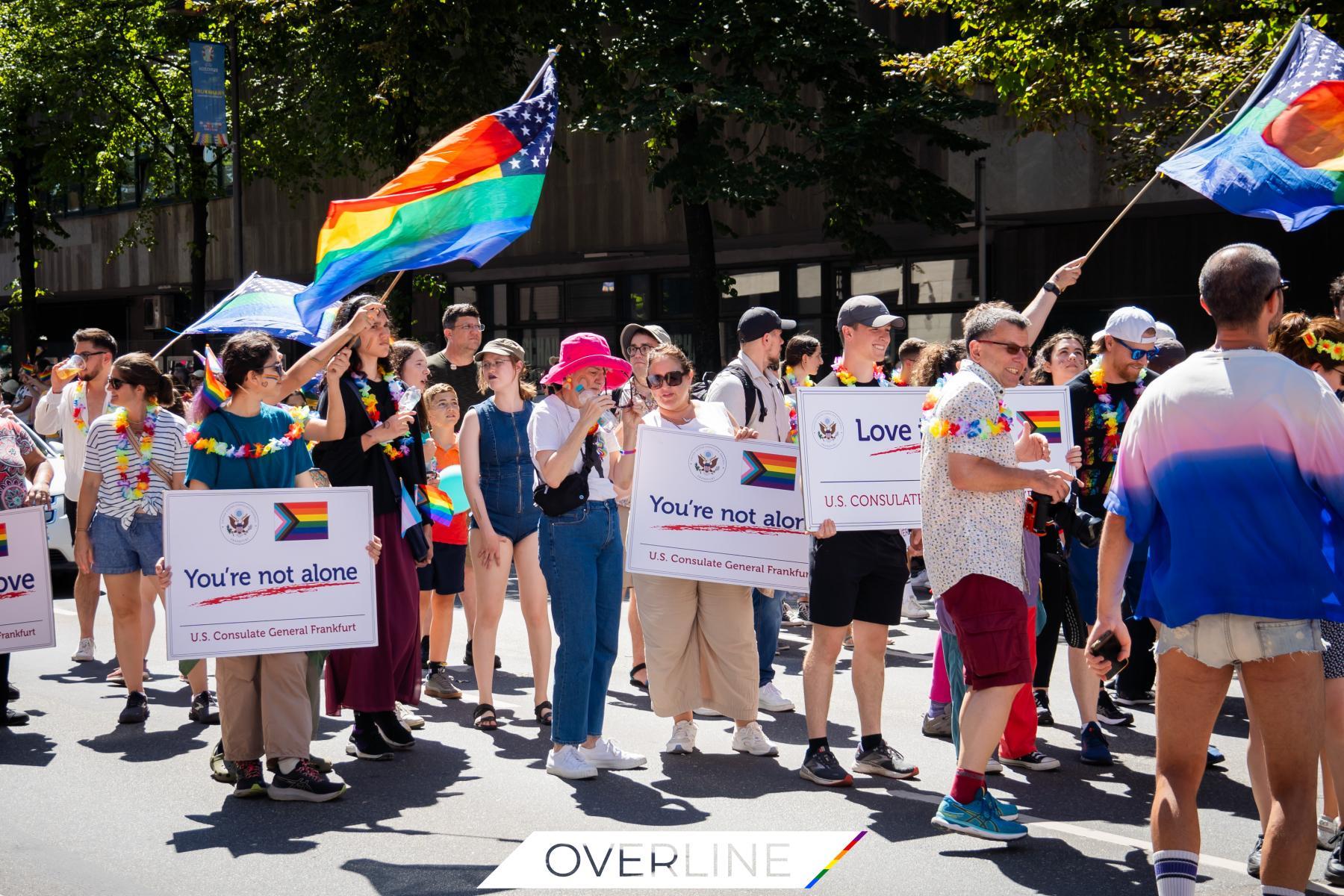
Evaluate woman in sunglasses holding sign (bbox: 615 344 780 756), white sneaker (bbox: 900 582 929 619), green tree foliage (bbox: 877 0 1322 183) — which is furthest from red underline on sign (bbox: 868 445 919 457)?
green tree foliage (bbox: 877 0 1322 183)

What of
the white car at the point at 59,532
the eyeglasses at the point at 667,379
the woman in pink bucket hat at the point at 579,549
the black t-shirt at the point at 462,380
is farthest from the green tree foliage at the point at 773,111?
the woman in pink bucket hat at the point at 579,549

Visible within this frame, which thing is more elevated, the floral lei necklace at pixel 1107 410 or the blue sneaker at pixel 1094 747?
the floral lei necklace at pixel 1107 410

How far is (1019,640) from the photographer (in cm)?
588

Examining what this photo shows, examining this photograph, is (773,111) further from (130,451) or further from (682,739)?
(682,739)

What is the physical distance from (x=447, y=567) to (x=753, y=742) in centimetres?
257

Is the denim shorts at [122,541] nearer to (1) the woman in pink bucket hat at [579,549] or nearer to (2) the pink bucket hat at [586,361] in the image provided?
(1) the woman in pink bucket hat at [579,549]

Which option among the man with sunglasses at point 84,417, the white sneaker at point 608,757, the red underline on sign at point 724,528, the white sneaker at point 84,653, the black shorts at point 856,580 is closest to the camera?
the black shorts at point 856,580

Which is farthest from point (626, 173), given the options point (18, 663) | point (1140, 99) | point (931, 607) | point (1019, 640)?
point (1019, 640)

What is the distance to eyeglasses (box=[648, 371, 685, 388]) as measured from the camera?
7.53 meters

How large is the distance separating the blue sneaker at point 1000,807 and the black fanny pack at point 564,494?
2305mm

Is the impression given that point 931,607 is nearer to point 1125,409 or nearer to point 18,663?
point 1125,409

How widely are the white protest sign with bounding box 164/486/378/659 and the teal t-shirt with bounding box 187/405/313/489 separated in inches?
5.2

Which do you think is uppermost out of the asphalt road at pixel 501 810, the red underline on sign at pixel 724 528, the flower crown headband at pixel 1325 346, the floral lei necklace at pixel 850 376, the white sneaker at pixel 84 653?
the flower crown headband at pixel 1325 346

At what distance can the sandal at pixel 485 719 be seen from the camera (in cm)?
809
